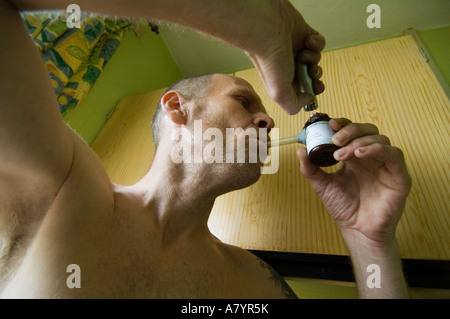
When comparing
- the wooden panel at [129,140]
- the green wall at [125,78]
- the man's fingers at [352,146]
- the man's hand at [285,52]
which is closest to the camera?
the man's hand at [285,52]

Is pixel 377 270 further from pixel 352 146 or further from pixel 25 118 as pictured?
pixel 25 118

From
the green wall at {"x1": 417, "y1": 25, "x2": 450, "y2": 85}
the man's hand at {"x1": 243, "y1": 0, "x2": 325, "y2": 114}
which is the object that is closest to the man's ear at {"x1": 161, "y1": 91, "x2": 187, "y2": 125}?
the man's hand at {"x1": 243, "y1": 0, "x2": 325, "y2": 114}

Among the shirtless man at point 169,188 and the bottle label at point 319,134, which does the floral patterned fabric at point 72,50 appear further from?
the bottle label at point 319,134

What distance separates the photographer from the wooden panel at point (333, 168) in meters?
0.63

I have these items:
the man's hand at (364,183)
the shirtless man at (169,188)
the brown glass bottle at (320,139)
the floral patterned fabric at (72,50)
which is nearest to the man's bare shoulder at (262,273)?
the shirtless man at (169,188)

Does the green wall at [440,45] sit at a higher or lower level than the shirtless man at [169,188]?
lower

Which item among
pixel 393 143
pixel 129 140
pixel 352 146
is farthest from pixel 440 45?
pixel 129 140

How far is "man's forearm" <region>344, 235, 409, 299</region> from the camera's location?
0.57 m

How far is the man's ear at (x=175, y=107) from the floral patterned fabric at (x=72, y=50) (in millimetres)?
368

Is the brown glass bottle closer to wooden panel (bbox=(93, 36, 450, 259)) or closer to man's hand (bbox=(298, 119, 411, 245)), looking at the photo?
man's hand (bbox=(298, 119, 411, 245))

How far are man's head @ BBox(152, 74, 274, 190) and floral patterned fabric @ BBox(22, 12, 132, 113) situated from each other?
41 cm
